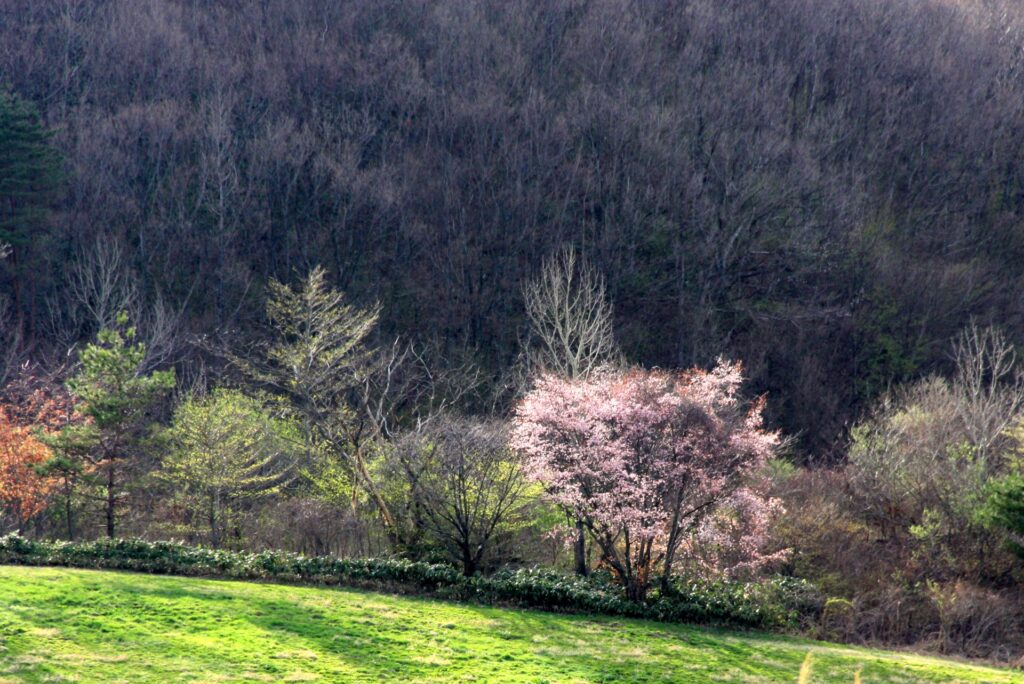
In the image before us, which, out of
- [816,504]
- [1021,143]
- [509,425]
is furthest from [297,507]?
[1021,143]

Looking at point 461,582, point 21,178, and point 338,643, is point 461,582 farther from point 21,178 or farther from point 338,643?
point 21,178

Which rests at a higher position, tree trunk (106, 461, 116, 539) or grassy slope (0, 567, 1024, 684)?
tree trunk (106, 461, 116, 539)

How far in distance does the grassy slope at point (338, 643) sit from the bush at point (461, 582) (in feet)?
2.19

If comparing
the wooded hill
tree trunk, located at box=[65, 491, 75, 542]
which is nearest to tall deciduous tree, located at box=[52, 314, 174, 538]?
tree trunk, located at box=[65, 491, 75, 542]

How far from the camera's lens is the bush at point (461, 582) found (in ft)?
66.9

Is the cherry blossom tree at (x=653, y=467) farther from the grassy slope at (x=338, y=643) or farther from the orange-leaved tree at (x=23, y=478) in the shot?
the orange-leaved tree at (x=23, y=478)

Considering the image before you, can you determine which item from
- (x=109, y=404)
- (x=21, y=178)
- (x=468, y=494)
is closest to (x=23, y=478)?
(x=109, y=404)

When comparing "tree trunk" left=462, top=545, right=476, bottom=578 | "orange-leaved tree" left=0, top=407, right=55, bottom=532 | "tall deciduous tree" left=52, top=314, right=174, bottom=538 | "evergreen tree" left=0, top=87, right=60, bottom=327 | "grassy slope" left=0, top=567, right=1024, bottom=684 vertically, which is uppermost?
"evergreen tree" left=0, top=87, right=60, bottom=327

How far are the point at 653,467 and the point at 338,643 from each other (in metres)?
6.97

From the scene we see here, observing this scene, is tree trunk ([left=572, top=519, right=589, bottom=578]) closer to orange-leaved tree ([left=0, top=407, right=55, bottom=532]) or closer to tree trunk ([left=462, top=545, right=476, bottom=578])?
tree trunk ([left=462, top=545, right=476, bottom=578])

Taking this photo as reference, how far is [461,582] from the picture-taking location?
2091 cm

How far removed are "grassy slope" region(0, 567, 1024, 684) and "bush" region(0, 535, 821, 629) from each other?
67cm

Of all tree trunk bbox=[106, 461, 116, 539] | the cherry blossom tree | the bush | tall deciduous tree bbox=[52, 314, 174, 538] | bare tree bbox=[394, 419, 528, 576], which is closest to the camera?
the cherry blossom tree

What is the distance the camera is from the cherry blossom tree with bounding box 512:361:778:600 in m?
20.2
